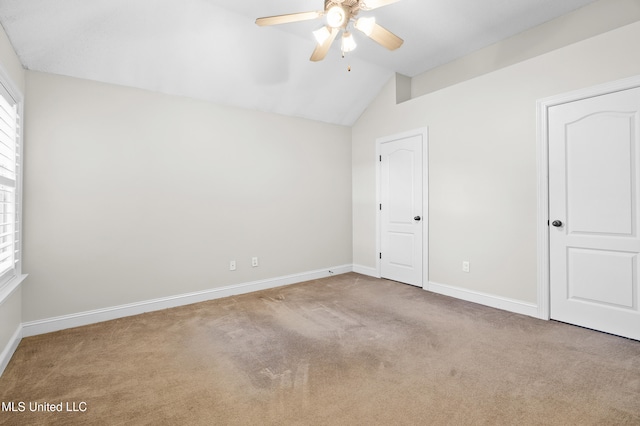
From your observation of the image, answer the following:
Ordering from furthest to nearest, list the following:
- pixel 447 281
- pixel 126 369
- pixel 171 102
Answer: pixel 447 281 → pixel 171 102 → pixel 126 369

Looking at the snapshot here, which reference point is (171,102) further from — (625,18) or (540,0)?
(625,18)

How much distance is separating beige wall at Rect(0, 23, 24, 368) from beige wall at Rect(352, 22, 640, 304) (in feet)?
13.1

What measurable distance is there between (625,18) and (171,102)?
447 centimetres

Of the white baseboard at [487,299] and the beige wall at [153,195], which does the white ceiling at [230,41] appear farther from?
the white baseboard at [487,299]

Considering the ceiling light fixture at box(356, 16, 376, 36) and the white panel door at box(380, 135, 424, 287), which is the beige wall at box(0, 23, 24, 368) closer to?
the ceiling light fixture at box(356, 16, 376, 36)

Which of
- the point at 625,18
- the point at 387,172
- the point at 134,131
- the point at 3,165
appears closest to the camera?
the point at 3,165

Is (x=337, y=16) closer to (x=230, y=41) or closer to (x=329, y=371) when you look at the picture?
(x=230, y=41)

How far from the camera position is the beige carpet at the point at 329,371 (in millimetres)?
1655

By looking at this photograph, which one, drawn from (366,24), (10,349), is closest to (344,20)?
(366,24)

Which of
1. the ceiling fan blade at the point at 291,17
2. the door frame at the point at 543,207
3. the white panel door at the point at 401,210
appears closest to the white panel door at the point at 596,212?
the door frame at the point at 543,207

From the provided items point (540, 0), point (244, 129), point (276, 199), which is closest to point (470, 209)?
point (540, 0)

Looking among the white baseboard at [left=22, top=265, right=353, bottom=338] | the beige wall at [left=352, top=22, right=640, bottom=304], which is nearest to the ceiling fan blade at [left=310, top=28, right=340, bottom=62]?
the beige wall at [left=352, top=22, right=640, bottom=304]

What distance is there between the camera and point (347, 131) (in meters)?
5.02

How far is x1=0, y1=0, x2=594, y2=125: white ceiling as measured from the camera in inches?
99.7
